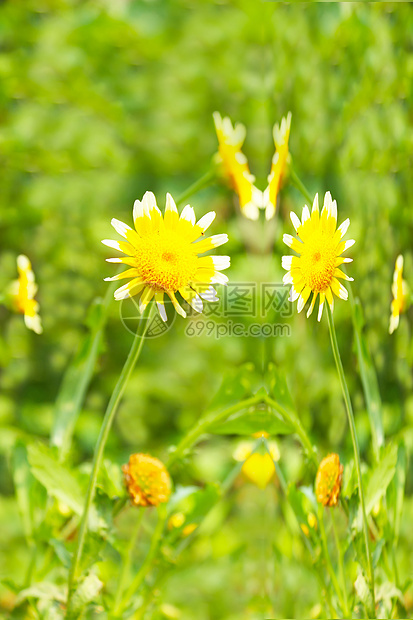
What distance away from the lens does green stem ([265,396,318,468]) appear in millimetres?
846

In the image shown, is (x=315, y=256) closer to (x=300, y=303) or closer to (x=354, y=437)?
(x=300, y=303)

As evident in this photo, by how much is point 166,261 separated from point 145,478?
0.23 meters

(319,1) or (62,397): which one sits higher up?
(319,1)

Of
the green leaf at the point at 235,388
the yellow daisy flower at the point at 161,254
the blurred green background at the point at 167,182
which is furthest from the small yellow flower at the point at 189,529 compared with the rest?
the yellow daisy flower at the point at 161,254

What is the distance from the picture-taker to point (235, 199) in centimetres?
82

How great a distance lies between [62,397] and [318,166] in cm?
38

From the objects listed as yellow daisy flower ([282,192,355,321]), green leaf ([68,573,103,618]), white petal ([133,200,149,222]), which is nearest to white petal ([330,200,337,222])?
yellow daisy flower ([282,192,355,321])

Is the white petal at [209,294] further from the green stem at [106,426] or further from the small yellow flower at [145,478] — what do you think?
the small yellow flower at [145,478]

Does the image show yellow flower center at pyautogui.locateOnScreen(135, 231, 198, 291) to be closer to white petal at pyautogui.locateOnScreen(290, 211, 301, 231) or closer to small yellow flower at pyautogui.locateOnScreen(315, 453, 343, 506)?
white petal at pyautogui.locateOnScreen(290, 211, 301, 231)

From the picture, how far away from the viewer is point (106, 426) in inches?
31.4

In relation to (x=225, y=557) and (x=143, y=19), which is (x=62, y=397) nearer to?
(x=225, y=557)

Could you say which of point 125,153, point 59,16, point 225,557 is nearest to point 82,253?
point 125,153

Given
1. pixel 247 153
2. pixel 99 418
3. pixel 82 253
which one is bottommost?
pixel 99 418

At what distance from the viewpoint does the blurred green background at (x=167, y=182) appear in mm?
781
